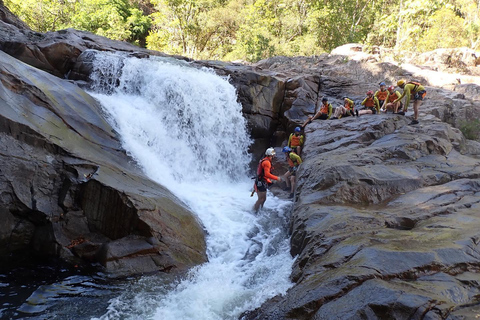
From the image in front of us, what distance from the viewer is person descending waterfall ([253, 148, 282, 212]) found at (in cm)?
887

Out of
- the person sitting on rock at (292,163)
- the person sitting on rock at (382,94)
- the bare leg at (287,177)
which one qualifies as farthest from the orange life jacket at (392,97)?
the bare leg at (287,177)

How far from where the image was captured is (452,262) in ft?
13.4

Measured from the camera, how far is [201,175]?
1160 cm

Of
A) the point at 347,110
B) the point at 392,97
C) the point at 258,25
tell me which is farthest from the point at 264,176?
the point at 258,25

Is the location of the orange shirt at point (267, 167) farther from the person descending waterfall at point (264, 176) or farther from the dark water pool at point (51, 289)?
the dark water pool at point (51, 289)

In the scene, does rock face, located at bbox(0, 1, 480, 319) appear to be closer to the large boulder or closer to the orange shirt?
the large boulder

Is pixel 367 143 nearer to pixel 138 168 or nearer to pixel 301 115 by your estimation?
pixel 301 115

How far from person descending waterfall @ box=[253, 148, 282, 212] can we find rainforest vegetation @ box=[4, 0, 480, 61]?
1776cm

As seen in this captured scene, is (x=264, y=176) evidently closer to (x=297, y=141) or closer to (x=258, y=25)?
(x=297, y=141)

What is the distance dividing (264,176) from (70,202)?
470cm

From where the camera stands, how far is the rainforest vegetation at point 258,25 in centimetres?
2319

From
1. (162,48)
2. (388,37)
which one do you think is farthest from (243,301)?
(388,37)

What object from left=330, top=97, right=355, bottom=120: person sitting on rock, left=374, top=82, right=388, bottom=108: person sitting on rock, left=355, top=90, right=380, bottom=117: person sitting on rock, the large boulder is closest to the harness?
the large boulder

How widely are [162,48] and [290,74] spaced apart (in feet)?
51.6
